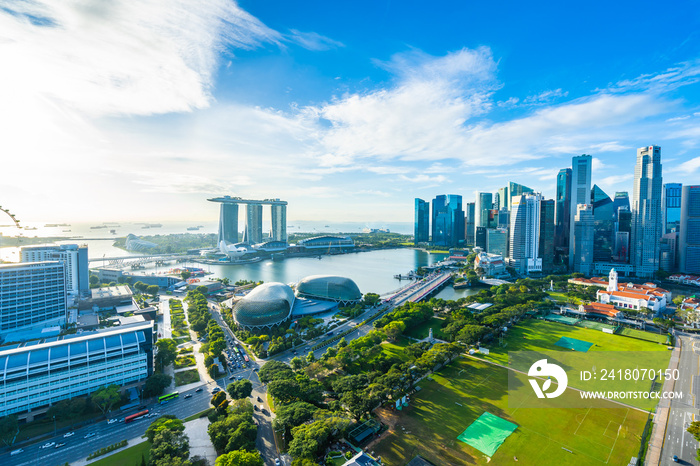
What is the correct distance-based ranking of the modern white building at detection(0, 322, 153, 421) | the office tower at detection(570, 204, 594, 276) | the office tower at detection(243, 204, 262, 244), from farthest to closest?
the office tower at detection(243, 204, 262, 244)
the office tower at detection(570, 204, 594, 276)
the modern white building at detection(0, 322, 153, 421)

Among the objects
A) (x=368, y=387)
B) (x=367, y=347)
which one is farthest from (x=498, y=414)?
(x=367, y=347)

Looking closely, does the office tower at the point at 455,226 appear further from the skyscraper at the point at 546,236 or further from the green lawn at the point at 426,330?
the green lawn at the point at 426,330

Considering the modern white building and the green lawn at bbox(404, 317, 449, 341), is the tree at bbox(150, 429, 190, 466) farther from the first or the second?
the green lawn at bbox(404, 317, 449, 341)

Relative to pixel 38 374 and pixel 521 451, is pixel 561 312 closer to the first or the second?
pixel 521 451

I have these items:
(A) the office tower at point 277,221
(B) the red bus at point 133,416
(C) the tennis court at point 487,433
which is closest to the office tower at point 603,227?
(C) the tennis court at point 487,433

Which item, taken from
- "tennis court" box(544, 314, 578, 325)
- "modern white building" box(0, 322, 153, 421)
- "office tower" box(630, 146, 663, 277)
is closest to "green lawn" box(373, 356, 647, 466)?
"modern white building" box(0, 322, 153, 421)

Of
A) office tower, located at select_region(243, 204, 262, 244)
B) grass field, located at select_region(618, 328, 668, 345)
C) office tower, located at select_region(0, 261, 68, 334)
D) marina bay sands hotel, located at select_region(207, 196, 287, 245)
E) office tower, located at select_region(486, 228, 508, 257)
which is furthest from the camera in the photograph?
office tower, located at select_region(243, 204, 262, 244)
